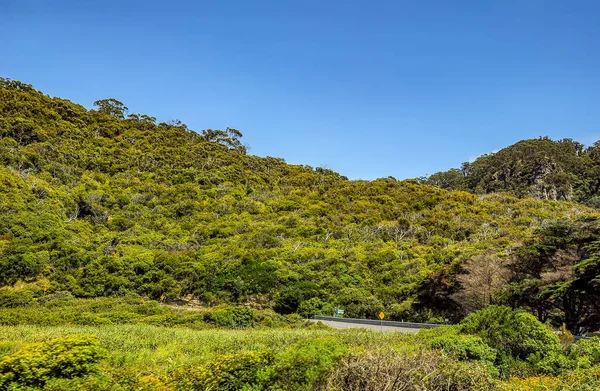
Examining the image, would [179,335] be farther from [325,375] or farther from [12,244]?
[12,244]

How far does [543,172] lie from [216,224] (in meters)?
54.3

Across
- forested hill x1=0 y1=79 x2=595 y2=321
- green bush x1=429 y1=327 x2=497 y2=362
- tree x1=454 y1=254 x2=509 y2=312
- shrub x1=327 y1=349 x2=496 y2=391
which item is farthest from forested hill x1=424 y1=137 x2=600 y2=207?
shrub x1=327 y1=349 x2=496 y2=391

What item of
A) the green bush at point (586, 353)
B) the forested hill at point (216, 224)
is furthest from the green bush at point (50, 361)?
the forested hill at point (216, 224)

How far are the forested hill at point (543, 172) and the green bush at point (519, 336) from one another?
196 feet

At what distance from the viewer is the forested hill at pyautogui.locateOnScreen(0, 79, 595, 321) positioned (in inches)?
1163

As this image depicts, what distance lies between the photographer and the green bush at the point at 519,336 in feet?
30.4

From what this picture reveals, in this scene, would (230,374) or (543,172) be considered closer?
(230,374)

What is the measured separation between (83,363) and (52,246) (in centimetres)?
3175

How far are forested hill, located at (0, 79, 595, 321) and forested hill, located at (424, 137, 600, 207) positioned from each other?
11.8 feet

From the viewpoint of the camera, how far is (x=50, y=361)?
6.04 meters

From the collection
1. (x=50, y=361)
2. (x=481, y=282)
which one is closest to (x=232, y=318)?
(x=481, y=282)

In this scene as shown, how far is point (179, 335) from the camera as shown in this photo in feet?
43.2

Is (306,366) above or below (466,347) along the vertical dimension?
above

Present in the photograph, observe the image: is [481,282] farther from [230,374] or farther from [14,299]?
[14,299]
